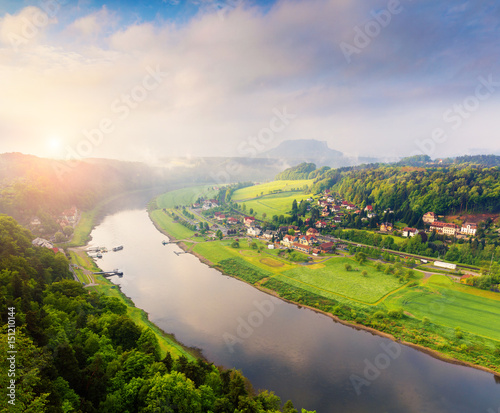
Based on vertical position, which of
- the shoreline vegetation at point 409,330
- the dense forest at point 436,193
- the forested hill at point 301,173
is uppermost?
the forested hill at point 301,173

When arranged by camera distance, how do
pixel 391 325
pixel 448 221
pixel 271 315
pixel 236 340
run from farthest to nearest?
pixel 448 221, pixel 271 315, pixel 391 325, pixel 236 340

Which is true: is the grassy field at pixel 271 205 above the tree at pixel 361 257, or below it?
above

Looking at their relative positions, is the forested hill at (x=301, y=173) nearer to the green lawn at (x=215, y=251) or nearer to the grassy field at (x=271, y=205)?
the grassy field at (x=271, y=205)

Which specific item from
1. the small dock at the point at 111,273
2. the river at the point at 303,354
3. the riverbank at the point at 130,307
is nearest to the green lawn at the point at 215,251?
the river at the point at 303,354

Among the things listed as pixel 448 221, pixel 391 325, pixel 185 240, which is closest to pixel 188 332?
pixel 391 325

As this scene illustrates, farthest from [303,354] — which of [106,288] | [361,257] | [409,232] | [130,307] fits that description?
[409,232]

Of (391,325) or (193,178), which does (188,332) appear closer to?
(391,325)

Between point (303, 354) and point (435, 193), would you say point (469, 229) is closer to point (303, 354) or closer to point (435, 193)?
point (435, 193)
